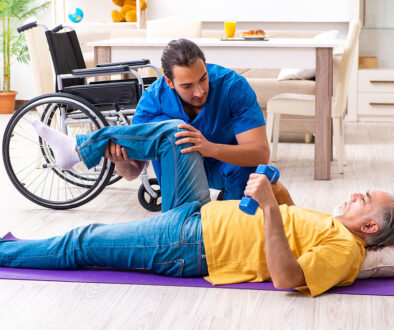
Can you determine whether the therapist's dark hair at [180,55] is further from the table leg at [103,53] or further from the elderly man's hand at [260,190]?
the table leg at [103,53]

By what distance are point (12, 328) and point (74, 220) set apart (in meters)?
1.05

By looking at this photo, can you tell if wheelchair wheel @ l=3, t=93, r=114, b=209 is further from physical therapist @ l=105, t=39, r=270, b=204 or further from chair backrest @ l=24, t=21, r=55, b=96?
physical therapist @ l=105, t=39, r=270, b=204

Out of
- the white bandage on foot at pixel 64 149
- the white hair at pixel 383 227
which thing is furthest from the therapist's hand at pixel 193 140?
the white hair at pixel 383 227

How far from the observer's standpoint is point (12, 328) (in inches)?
69.3

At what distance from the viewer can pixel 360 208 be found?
1935 millimetres

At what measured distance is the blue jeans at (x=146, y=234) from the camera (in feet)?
6.47

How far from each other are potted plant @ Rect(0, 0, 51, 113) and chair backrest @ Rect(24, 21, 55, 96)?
2614mm

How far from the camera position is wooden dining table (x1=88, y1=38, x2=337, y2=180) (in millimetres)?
3555

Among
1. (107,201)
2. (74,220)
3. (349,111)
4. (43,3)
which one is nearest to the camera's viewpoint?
(74,220)

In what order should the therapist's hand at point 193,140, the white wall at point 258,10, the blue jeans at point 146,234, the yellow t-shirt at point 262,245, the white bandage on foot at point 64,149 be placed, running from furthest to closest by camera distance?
1. the white wall at point 258,10
2. the white bandage on foot at point 64,149
3. the therapist's hand at point 193,140
4. the blue jeans at point 146,234
5. the yellow t-shirt at point 262,245

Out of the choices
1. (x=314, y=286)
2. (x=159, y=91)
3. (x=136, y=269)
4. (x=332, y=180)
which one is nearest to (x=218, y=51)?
(x=332, y=180)

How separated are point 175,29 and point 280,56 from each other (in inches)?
48.7

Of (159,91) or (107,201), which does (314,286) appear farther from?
(107,201)

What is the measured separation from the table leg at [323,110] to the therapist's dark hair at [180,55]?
1455mm
